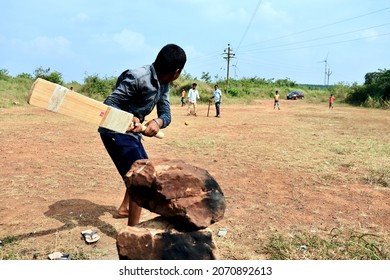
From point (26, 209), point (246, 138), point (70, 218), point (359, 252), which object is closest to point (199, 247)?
point (359, 252)

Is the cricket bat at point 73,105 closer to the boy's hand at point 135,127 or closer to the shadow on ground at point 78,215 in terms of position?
the boy's hand at point 135,127

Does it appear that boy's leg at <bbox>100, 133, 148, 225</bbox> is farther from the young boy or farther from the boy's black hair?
the boy's black hair

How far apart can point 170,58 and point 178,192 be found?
3.60 feet

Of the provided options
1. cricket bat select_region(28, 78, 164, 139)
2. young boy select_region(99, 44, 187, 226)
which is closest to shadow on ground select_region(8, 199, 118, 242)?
young boy select_region(99, 44, 187, 226)

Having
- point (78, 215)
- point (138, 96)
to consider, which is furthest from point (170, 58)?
point (78, 215)

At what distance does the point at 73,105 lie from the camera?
236cm

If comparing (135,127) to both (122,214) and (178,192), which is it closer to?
(178,192)

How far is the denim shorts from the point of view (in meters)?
3.17

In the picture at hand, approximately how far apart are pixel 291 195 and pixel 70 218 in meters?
2.89

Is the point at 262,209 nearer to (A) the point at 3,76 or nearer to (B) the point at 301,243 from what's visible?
(B) the point at 301,243

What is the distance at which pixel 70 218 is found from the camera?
4.01 metres

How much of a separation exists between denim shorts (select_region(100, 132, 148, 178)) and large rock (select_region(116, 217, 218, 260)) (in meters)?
0.87

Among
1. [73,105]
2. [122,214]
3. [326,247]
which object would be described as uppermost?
[73,105]

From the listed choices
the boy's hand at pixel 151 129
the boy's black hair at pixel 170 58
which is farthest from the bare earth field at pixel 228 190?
the boy's black hair at pixel 170 58
